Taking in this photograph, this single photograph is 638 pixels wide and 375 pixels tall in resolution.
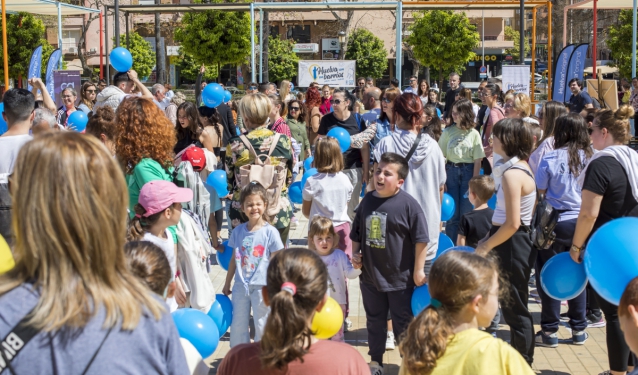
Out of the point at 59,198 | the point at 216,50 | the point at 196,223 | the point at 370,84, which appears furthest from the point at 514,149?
the point at 216,50

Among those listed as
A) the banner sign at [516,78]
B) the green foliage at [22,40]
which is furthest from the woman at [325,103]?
the green foliage at [22,40]

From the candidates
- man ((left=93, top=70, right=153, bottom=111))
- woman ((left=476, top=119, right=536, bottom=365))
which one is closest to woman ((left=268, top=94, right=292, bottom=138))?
man ((left=93, top=70, right=153, bottom=111))

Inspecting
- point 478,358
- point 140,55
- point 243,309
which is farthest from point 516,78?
point 140,55

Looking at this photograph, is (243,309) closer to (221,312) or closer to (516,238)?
(221,312)

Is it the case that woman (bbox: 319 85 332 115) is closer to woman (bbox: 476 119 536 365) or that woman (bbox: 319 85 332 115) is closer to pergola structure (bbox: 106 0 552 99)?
pergola structure (bbox: 106 0 552 99)

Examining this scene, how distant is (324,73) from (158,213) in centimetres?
1494

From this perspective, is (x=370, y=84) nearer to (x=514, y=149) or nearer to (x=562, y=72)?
(x=562, y=72)

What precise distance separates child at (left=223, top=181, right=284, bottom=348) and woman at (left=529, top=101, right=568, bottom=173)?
2.86m

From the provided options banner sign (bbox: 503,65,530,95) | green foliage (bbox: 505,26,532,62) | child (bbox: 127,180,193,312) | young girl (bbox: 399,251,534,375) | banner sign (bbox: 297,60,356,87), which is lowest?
young girl (bbox: 399,251,534,375)

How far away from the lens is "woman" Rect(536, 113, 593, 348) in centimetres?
558

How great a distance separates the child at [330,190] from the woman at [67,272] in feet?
14.1

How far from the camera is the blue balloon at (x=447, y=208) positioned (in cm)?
740

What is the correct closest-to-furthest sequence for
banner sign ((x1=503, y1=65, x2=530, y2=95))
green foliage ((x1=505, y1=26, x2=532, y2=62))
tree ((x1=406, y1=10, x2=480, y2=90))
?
banner sign ((x1=503, y1=65, x2=530, y2=95)) → tree ((x1=406, y1=10, x2=480, y2=90)) → green foliage ((x1=505, y1=26, x2=532, y2=62))

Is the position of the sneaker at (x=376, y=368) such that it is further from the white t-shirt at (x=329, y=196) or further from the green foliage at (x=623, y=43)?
the green foliage at (x=623, y=43)
